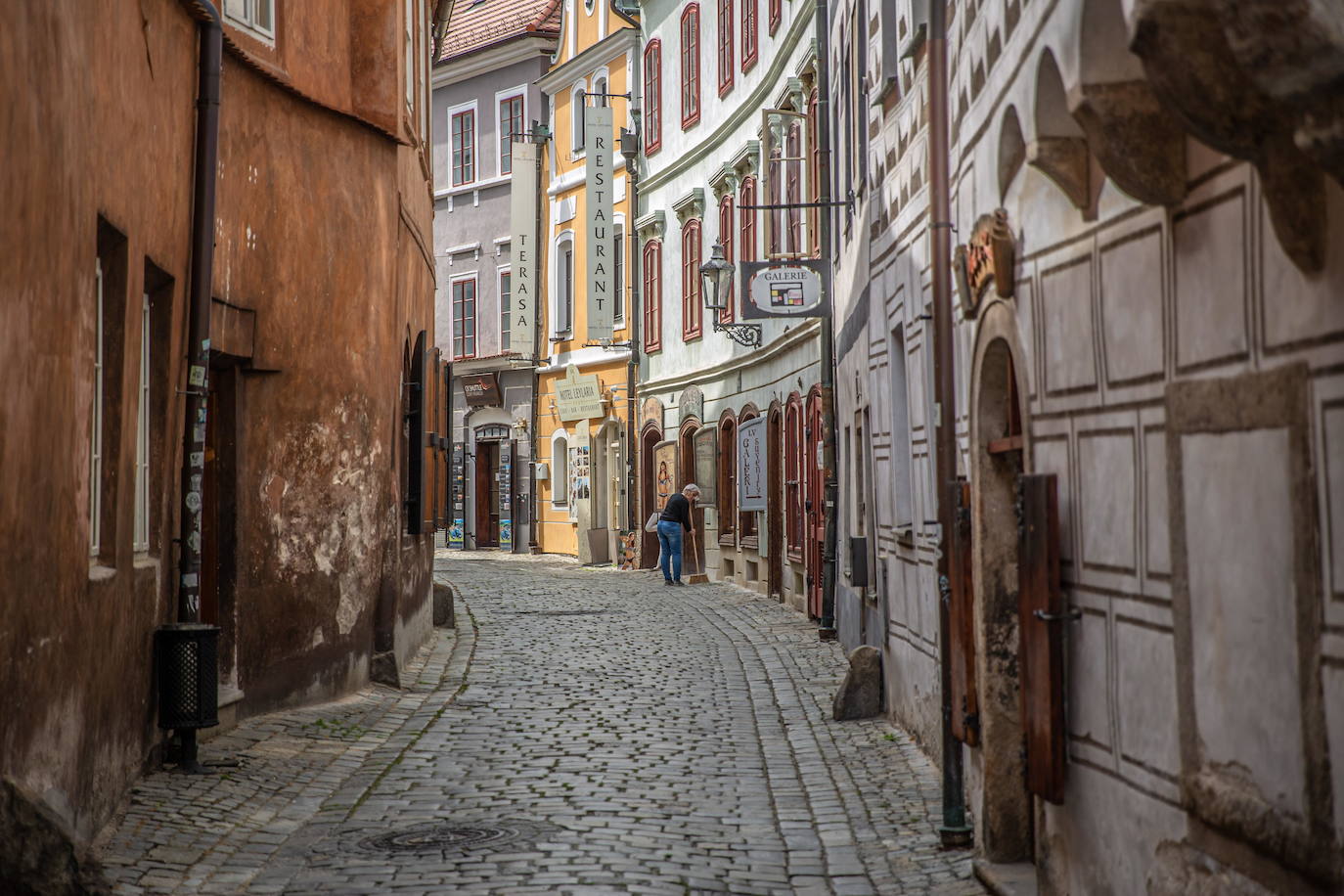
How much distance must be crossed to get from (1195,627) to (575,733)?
6.49 meters

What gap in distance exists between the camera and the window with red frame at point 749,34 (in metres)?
22.8

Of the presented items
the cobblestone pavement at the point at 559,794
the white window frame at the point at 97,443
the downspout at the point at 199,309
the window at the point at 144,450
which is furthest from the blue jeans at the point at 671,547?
the white window frame at the point at 97,443

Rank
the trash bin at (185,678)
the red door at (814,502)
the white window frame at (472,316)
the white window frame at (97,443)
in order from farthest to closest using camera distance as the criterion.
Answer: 1. the white window frame at (472,316)
2. the red door at (814,502)
3. the trash bin at (185,678)
4. the white window frame at (97,443)

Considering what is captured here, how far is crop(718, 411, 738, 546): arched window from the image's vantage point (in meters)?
24.8

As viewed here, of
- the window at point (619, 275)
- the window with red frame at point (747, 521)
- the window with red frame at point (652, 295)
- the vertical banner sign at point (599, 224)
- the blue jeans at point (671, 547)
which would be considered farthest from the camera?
the window at point (619, 275)

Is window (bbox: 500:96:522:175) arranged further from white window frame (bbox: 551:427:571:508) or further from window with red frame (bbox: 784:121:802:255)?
window with red frame (bbox: 784:121:802:255)

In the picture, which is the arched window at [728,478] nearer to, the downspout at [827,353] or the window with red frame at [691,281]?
the window with red frame at [691,281]

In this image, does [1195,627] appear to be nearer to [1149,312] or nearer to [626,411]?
[1149,312]

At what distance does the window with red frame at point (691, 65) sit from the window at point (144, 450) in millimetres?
18384

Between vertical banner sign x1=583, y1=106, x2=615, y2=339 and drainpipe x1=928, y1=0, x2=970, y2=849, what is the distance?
2240cm

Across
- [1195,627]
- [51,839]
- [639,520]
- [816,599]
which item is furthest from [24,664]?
[639,520]

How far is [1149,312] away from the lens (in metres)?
4.93

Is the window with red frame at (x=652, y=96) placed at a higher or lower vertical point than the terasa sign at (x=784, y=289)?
higher

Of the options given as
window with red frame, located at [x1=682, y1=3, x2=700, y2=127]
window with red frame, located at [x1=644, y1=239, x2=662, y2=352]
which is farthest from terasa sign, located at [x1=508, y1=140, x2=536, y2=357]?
window with red frame, located at [x1=682, y1=3, x2=700, y2=127]
